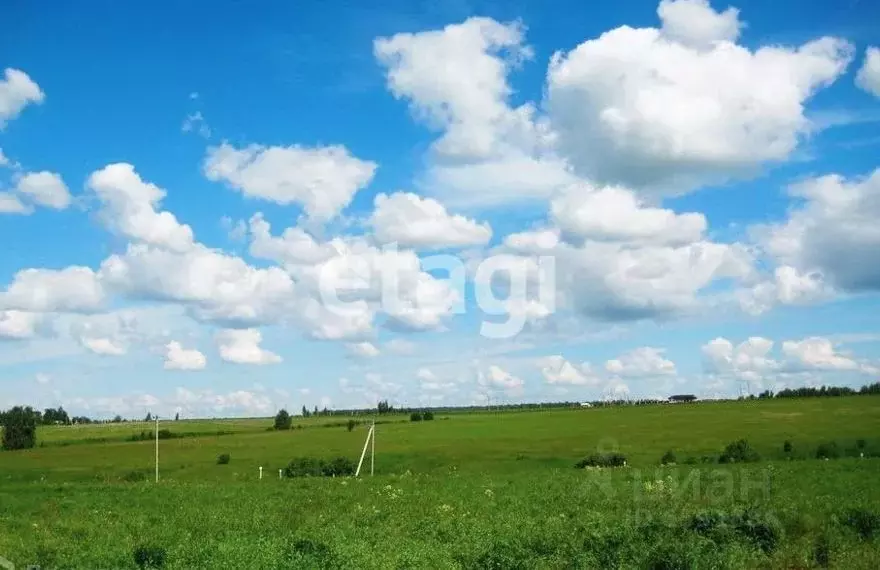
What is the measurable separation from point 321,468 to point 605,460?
65.0ft

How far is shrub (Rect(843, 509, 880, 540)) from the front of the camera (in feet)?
66.7

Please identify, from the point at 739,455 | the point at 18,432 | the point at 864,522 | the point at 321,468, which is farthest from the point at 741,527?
the point at 18,432

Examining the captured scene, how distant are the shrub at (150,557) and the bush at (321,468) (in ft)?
123

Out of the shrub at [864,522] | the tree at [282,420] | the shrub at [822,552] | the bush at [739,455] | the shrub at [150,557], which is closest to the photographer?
the shrub at [822,552]

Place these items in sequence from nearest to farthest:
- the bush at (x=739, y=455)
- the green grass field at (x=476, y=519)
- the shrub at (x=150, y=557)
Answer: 1. the green grass field at (x=476, y=519)
2. the shrub at (x=150, y=557)
3. the bush at (x=739, y=455)

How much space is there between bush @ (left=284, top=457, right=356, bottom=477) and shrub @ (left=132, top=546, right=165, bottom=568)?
37.5 meters

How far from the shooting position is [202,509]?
30422 mm

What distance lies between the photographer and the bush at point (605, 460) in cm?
5586

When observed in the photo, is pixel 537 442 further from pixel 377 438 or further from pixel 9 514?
pixel 9 514

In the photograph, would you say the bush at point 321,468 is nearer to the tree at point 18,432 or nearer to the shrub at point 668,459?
the shrub at point 668,459

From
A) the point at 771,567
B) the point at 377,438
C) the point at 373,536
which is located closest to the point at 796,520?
the point at 771,567

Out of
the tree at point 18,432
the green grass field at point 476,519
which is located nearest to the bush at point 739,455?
the green grass field at point 476,519

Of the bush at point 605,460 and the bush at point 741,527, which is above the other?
the bush at point 741,527

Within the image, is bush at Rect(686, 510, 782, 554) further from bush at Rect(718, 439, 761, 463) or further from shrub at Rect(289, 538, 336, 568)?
bush at Rect(718, 439, 761, 463)
